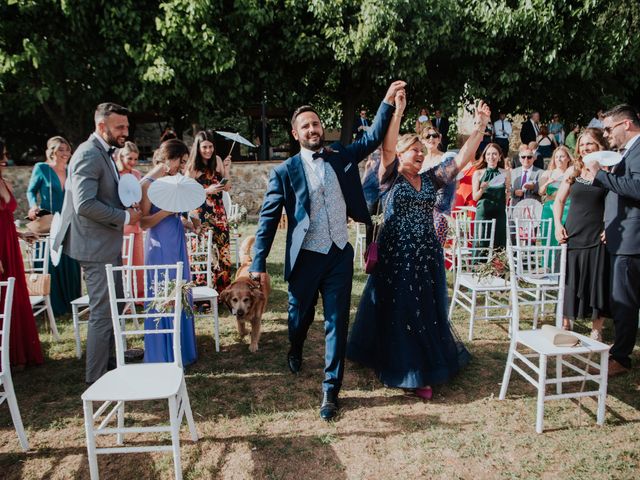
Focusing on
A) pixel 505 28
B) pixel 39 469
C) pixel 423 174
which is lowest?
pixel 39 469

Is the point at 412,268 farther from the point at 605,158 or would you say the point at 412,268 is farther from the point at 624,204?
the point at 624,204

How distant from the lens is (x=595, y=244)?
176 inches

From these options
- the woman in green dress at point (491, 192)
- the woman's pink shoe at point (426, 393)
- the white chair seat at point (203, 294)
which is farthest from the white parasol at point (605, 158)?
the white chair seat at point (203, 294)

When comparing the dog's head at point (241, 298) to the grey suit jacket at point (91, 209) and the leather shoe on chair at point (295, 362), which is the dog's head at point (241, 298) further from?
the grey suit jacket at point (91, 209)

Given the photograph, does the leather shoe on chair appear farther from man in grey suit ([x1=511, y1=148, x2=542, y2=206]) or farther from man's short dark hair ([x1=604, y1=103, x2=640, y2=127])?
man in grey suit ([x1=511, y1=148, x2=542, y2=206])

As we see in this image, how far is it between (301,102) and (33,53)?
24.3ft

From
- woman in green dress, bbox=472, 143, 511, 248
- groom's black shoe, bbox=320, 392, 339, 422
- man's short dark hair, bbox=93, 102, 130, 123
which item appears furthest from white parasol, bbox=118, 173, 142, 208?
woman in green dress, bbox=472, 143, 511, 248

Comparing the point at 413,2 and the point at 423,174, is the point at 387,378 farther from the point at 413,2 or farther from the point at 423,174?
the point at 413,2

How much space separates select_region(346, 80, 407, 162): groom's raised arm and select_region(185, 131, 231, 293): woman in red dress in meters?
2.34

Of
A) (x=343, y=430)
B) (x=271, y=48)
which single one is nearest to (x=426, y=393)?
(x=343, y=430)

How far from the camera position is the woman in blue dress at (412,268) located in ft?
12.3

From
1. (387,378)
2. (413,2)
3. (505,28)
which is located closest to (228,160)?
(387,378)

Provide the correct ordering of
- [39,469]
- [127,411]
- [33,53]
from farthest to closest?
[33,53] < [127,411] < [39,469]

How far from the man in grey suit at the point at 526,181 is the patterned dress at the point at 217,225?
5.22 meters
